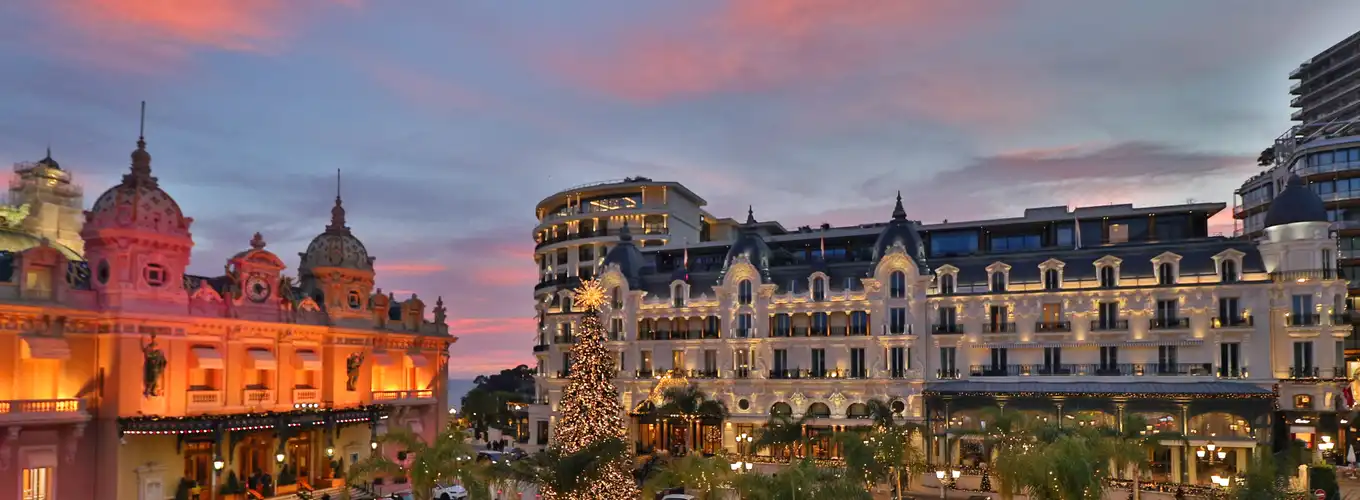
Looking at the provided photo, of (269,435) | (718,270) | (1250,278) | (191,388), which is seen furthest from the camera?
(718,270)

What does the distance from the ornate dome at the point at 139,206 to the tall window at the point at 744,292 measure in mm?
39878

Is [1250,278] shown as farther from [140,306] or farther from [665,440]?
[140,306]

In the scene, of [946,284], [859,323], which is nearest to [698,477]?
[859,323]

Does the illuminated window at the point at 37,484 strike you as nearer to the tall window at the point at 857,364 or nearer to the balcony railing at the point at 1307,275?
the tall window at the point at 857,364

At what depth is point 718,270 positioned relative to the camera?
8069cm

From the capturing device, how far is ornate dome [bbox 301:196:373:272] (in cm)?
5544

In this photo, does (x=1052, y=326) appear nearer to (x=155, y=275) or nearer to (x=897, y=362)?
(x=897, y=362)

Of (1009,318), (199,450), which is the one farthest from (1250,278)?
(199,450)

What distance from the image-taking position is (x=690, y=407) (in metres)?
69.4

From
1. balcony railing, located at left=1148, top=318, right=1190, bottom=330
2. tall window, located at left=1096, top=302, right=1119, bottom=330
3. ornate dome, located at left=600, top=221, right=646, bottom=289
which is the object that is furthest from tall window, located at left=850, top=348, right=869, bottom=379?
ornate dome, located at left=600, top=221, right=646, bottom=289

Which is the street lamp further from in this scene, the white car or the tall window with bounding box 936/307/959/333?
the tall window with bounding box 936/307/959/333

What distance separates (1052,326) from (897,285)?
10626 millimetres

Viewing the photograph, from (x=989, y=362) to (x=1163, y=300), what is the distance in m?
11.6

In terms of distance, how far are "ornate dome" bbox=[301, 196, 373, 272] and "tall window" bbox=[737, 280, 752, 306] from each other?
2800cm
